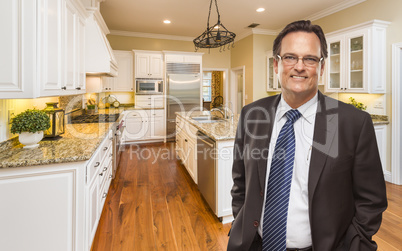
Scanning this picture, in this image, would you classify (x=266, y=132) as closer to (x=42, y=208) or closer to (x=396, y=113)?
(x=42, y=208)

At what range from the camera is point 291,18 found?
204 inches

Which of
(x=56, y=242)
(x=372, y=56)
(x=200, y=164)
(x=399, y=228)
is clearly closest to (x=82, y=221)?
(x=56, y=242)

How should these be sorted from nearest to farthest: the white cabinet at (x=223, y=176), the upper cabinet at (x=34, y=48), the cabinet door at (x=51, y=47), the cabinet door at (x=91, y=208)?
the upper cabinet at (x=34, y=48) → the cabinet door at (x=51, y=47) → the cabinet door at (x=91, y=208) → the white cabinet at (x=223, y=176)

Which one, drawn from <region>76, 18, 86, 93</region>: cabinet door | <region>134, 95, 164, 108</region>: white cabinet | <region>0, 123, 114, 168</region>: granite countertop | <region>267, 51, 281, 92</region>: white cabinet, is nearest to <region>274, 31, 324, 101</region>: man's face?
<region>0, 123, 114, 168</region>: granite countertop

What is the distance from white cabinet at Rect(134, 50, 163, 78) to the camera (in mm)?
6117

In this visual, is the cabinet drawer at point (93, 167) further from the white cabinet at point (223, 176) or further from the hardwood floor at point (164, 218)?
the white cabinet at point (223, 176)

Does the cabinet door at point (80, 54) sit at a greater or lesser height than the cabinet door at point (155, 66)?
lesser

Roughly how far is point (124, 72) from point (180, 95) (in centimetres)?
165

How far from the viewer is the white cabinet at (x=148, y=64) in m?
6.12

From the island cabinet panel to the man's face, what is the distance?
1.58m

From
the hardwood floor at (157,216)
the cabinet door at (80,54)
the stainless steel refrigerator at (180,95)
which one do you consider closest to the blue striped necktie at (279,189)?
the hardwood floor at (157,216)

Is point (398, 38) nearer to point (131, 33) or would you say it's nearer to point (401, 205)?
point (401, 205)

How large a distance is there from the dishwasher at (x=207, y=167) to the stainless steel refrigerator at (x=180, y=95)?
3520mm

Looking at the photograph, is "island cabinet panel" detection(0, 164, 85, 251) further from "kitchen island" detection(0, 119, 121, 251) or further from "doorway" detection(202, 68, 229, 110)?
"doorway" detection(202, 68, 229, 110)
